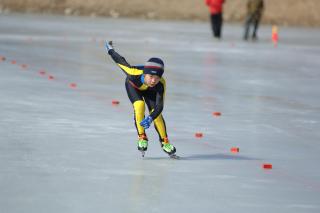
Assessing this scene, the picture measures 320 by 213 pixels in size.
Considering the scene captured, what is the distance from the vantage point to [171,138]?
10547 millimetres

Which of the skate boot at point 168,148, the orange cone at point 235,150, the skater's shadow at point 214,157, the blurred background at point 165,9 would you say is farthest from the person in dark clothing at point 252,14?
the skate boot at point 168,148

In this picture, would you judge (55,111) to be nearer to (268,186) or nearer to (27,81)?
(27,81)

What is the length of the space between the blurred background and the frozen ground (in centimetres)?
3661

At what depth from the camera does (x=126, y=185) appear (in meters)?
7.65

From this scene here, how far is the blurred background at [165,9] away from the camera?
2295 inches

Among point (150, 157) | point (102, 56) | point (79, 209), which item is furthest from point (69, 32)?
point (79, 209)

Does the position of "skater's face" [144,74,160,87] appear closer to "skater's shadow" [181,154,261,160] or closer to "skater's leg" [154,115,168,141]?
"skater's leg" [154,115,168,141]

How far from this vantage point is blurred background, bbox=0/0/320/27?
58297 millimetres

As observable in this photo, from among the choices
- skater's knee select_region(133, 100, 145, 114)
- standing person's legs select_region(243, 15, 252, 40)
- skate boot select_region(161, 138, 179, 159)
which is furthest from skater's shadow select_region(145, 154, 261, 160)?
standing person's legs select_region(243, 15, 252, 40)

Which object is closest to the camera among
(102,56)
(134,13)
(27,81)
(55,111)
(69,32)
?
(55,111)

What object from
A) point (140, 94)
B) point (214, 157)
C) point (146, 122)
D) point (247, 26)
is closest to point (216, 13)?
point (247, 26)

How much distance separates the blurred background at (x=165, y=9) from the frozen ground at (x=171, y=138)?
36.6 metres

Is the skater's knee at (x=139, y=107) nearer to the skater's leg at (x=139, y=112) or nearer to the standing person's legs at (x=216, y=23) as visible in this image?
the skater's leg at (x=139, y=112)

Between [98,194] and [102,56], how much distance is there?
16.5m
